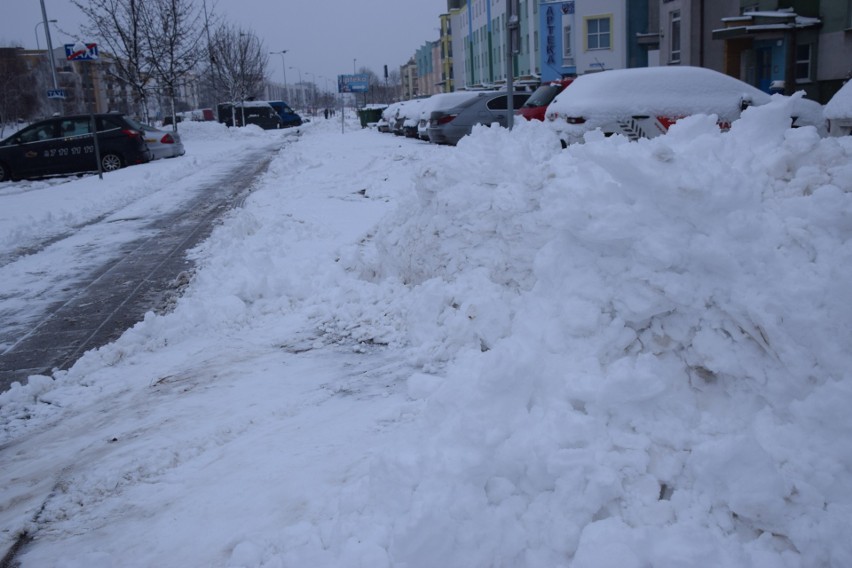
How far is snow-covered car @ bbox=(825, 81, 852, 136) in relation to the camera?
28.1 feet

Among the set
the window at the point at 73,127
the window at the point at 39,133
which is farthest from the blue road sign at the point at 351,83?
the window at the point at 39,133

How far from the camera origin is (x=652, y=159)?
3672 millimetres

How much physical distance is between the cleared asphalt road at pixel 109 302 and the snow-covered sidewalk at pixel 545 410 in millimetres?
476

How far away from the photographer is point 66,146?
1883 cm

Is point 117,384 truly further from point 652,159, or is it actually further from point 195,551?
point 652,159

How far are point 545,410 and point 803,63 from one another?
863 inches

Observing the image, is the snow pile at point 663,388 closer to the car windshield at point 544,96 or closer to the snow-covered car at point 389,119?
the car windshield at point 544,96

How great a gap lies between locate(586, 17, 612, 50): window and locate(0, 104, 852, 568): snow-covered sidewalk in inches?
1314

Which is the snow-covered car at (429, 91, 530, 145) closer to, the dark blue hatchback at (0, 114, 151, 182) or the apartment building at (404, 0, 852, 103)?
the apartment building at (404, 0, 852, 103)

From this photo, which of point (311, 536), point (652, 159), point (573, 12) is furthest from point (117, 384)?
point (573, 12)

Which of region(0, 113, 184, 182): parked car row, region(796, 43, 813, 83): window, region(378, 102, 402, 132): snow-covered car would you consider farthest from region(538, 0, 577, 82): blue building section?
region(0, 113, 184, 182): parked car row

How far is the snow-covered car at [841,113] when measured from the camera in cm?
857

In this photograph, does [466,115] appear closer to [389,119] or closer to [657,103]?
[657,103]

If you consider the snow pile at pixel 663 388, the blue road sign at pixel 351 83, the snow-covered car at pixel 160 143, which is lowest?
the snow pile at pixel 663 388
